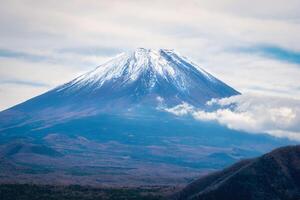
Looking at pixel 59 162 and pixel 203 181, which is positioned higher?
pixel 59 162

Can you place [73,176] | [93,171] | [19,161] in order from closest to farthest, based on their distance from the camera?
[73,176]
[93,171]
[19,161]

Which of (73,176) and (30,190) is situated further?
(73,176)

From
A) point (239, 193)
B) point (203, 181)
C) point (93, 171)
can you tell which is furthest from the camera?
point (93, 171)

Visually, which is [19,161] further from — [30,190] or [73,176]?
[30,190]

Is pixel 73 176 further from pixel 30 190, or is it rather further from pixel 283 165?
pixel 283 165

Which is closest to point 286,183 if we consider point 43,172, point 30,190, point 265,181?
point 265,181

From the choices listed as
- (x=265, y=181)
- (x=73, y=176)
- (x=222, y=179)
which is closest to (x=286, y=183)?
(x=265, y=181)
